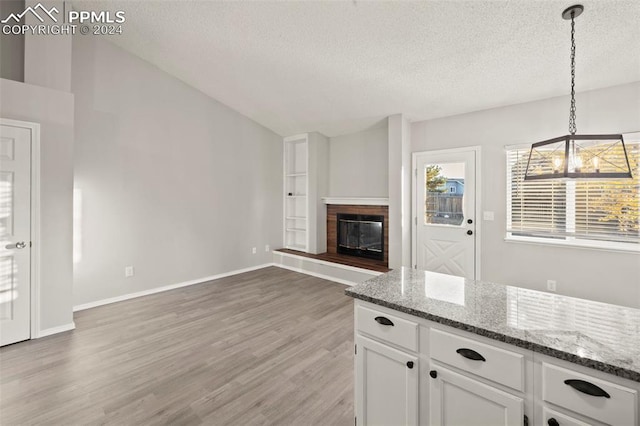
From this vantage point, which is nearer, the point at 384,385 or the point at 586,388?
the point at 586,388

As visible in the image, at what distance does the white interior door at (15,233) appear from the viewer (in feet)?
8.95

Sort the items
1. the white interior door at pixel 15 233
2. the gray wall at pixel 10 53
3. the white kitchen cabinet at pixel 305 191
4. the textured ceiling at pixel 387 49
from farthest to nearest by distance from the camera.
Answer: the white kitchen cabinet at pixel 305 191 < the gray wall at pixel 10 53 < the white interior door at pixel 15 233 < the textured ceiling at pixel 387 49

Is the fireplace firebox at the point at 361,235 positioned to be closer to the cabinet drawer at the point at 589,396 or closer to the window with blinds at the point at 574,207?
the window with blinds at the point at 574,207

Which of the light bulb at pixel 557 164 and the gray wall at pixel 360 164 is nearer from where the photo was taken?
the light bulb at pixel 557 164

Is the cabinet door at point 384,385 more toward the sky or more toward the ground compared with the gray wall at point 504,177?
more toward the ground

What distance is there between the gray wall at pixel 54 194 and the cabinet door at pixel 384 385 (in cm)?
334

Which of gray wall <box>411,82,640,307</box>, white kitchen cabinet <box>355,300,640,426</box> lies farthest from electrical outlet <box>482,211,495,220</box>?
white kitchen cabinet <box>355,300,640,426</box>

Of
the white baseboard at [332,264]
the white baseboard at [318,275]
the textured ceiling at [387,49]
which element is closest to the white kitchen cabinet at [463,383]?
the textured ceiling at [387,49]

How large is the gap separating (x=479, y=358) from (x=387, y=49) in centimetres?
303

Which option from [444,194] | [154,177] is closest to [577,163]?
[444,194]

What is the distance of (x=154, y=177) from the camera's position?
4.28m

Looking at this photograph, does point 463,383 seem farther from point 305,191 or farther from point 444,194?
point 305,191

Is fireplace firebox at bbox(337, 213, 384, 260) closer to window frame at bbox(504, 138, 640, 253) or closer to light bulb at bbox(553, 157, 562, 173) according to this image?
window frame at bbox(504, 138, 640, 253)

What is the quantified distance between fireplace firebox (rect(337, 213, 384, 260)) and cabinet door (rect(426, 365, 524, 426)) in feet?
12.6
